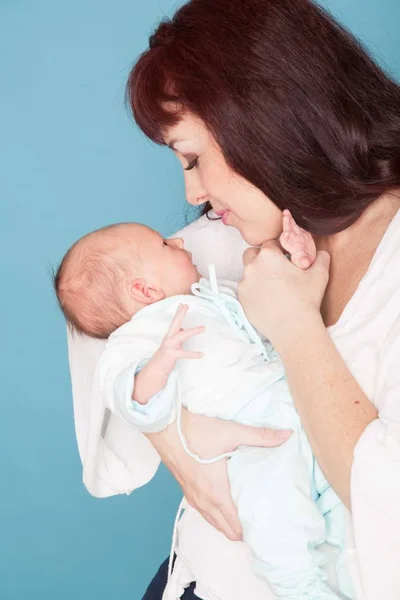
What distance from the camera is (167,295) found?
5.83 feet

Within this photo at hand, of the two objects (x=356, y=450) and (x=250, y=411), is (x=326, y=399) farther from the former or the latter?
(x=250, y=411)

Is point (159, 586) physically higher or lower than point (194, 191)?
lower

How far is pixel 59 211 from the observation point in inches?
115

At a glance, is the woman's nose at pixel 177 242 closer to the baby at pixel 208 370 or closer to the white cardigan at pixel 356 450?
the baby at pixel 208 370

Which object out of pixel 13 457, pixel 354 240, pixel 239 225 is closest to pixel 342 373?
pixel 354 240

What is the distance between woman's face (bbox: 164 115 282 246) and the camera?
5.63 ft

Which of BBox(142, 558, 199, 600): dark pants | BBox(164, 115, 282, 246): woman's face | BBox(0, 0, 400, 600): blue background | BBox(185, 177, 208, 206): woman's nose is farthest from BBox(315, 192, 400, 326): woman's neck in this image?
BBox(0, 0, 400, 600): blue background

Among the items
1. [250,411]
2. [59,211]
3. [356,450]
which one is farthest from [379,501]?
[59,211]

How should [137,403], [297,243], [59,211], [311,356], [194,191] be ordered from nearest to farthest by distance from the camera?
[311,356]
[137,403]
[297,243]
[194,191]
[59,211]

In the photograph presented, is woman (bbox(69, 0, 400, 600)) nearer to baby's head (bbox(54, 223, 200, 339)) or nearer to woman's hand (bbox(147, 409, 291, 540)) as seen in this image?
woman's hand (bbox(147, 409, 291, 540))

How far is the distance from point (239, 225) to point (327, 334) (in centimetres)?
42

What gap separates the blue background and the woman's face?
3.78ft

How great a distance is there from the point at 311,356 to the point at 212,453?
26 centimetres

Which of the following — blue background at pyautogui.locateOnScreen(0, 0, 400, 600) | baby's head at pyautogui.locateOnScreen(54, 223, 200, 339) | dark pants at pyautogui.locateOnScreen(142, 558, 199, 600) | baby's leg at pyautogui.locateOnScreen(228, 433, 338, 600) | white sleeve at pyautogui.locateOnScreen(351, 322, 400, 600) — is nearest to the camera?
white sleeve at pyautogui.locateOnScreen(351, 322, 400, 600)
